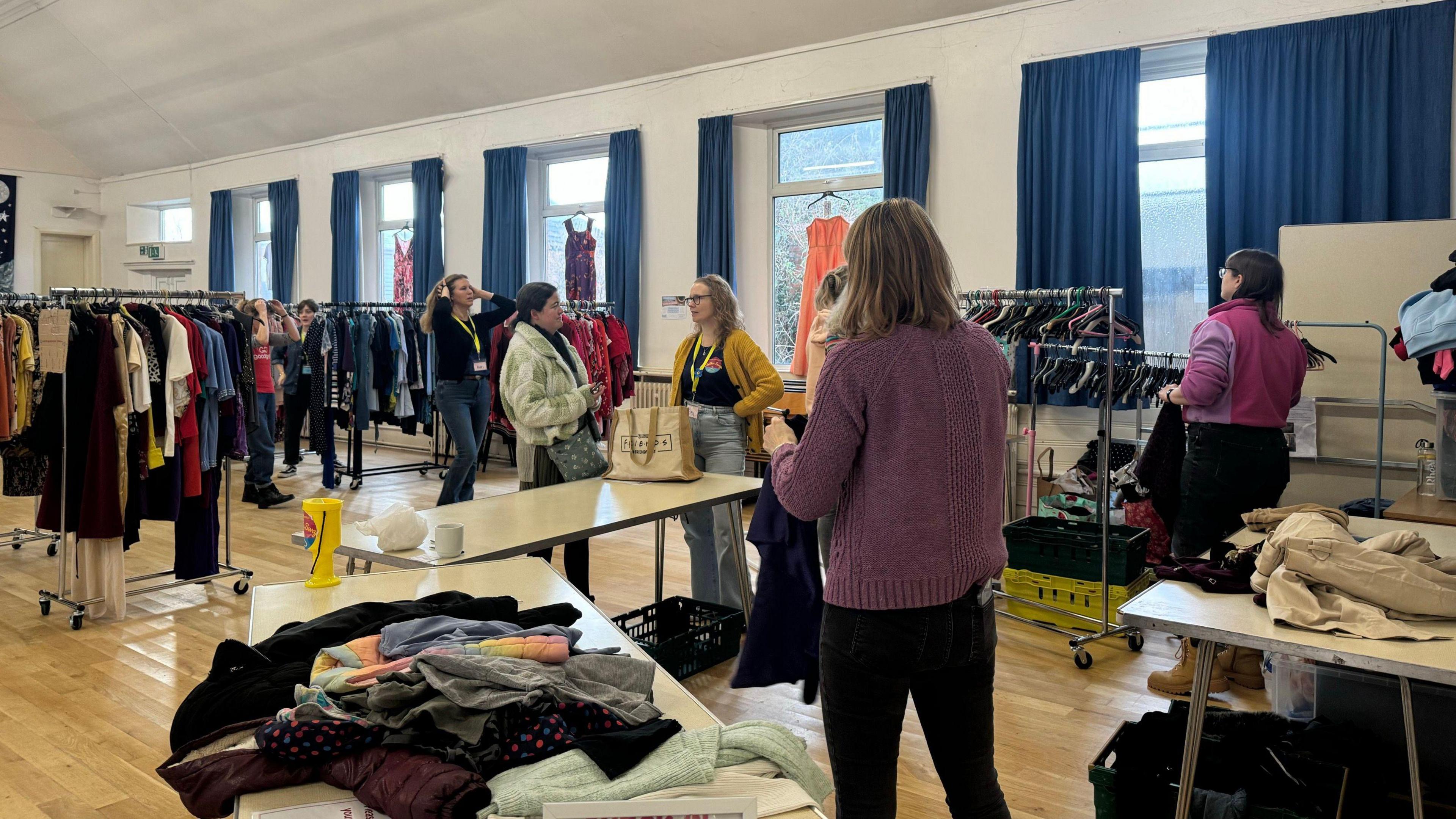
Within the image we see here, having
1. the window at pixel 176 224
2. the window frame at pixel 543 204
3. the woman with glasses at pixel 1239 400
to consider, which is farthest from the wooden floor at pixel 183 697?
the window at pixel 176 224

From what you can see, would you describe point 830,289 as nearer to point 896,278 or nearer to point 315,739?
point 896,278

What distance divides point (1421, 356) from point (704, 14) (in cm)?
507

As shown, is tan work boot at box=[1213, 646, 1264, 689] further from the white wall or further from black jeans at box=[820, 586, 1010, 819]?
the white wall

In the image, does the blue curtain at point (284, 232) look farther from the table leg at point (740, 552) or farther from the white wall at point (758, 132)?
the table leg at point (740, 552)

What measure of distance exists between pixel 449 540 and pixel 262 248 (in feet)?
37.3

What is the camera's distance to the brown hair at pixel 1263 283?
3324 mm

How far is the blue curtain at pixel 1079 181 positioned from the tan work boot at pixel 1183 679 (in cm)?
243

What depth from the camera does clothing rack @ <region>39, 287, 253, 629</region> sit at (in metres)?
4.15

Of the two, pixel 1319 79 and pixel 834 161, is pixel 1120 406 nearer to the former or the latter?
pixel 1319 79

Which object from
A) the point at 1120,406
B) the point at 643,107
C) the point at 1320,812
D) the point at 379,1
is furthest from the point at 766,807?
the point at 379,1

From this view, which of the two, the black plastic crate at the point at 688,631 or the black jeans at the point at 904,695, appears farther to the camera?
the black plastic crate at the point at 688,631

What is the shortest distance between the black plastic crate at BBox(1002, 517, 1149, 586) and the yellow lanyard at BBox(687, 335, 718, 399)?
1.42m

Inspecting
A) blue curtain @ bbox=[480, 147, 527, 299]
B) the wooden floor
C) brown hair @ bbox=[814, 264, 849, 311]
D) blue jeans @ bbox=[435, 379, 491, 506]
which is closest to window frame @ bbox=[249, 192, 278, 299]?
blue curtain @ bbox=[480, 147, 527, 299]

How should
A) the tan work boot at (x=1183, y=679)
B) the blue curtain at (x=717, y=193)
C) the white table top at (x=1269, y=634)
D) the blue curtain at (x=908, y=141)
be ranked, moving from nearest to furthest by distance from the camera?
the white table top at (x=1269, y=634), the tan work boot at (x=1183, y=679), the blue curtain at (x=908, y=141), the blue curtain at (x=717, y=193)
